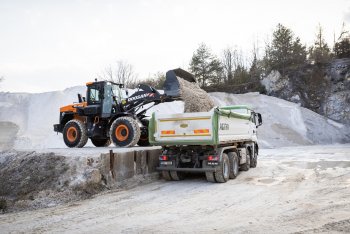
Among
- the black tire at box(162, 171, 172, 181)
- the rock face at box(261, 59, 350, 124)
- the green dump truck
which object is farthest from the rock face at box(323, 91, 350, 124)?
the black tire at box(162, 171, 172, 181)

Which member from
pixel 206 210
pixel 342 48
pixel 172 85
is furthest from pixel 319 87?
pixel 206 210

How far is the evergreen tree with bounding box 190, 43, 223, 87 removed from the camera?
131 feet

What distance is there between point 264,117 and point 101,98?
21.4 meters

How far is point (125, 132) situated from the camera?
12750mm

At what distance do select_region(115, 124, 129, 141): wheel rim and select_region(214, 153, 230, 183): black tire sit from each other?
4.17 metres

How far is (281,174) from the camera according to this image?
11.7 m

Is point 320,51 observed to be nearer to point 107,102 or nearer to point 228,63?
point 228,63

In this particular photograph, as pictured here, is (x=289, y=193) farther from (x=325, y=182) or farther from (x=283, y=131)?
(x=283, y=131)

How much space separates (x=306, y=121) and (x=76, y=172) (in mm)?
27140

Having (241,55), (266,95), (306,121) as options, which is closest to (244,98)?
(266,95)

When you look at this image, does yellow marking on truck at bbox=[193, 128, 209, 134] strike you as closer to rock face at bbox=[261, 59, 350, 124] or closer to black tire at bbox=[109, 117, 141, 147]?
black tire at bbox=[109, 117, 141, 147]

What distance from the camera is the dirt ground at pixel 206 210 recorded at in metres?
5.63

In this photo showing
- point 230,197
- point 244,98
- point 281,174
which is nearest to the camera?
point 230,197

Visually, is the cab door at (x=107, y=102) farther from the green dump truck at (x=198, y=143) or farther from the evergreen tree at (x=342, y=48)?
the evergreen tree at (x=342, y=48)
